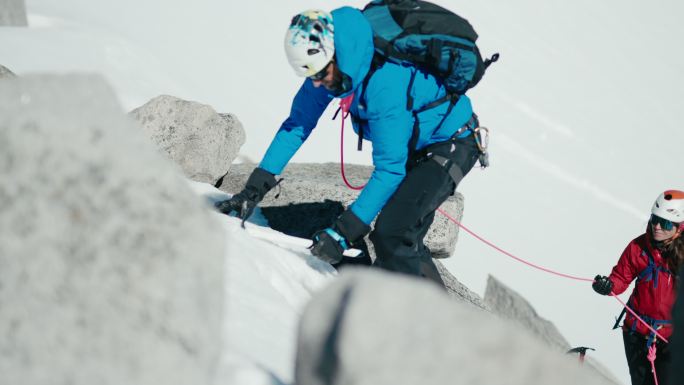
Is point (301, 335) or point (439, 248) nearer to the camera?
point (301, 335)

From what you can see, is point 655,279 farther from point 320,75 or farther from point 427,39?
point 320,75

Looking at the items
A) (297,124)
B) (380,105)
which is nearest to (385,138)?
(380,105)

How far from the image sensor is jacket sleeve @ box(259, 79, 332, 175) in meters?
5.77

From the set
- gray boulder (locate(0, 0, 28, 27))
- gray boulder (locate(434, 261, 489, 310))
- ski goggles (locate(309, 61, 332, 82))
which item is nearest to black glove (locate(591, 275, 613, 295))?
gray boulder (locate(434, 261, 489, 310))

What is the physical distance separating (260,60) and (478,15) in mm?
13615

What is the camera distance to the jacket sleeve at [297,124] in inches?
227

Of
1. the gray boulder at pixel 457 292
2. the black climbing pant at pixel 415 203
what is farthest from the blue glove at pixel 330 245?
the gray boulder at pixel 457 292

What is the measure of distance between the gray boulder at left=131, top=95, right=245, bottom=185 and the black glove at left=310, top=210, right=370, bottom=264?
319 centimetres

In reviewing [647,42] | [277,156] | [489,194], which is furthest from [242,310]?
[647,42]

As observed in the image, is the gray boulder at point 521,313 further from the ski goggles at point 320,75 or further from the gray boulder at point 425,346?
the gray boulder at point 425,346

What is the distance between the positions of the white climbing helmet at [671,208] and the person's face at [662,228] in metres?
0.04

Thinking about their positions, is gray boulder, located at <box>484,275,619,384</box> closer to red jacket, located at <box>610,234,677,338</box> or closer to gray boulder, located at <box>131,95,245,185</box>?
red jacket, located at <box>610,234,677,338</box>

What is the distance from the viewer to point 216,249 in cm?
276

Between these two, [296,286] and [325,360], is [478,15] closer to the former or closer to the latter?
[296,286]
